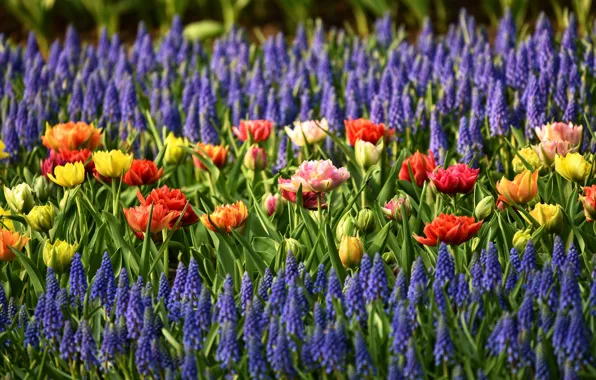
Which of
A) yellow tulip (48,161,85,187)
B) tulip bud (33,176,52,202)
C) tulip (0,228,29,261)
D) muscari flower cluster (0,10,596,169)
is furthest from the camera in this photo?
muscari flower cluster (0,10,596,169)

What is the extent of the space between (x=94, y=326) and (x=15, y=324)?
27cm

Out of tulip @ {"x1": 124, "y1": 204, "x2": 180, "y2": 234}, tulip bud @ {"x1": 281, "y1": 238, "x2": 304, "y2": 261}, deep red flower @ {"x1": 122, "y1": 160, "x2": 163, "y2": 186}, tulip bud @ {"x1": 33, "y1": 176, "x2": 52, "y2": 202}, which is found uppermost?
tulip bud @ {"x1": 33, "y1": 176, "x2": 52, "y2": 202}

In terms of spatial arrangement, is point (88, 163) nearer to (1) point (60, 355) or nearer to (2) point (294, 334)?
(1) point (60, 355)

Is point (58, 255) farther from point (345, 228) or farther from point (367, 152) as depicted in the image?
point (367, 152)

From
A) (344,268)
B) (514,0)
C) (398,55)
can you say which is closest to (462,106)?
(398,55)

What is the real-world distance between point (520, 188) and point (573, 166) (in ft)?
0.87

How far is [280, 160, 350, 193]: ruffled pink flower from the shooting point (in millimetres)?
3230

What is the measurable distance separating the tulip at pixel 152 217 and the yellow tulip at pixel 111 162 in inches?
14.9

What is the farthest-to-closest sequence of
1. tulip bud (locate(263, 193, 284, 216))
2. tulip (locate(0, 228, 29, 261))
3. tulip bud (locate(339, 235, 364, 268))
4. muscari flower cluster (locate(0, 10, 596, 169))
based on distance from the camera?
muscari flower cluster (locate(0, 10, 596, 169)) < tulip bud (locate(263, 193, 284, 216)) < tulip (locate(0, 228, 29, 261)) < tulip bud (locate(339, 235, 364, 268))

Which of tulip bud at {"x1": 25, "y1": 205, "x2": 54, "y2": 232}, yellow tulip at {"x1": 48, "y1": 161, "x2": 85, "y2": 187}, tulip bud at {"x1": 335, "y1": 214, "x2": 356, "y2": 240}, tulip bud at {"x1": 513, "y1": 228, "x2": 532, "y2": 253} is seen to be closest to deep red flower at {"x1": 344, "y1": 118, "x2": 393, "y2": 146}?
tulip bud at {"x1": 335, "y1": 214, "x2": 356, "y2": 240}

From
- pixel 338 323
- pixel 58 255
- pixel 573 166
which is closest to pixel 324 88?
pixel 573 166

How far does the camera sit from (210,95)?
5.07 metres

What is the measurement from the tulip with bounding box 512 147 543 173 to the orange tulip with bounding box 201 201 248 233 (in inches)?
49.3

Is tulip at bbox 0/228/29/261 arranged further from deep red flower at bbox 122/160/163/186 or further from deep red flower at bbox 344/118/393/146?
deep red flower at bbox 344/118/393/146
